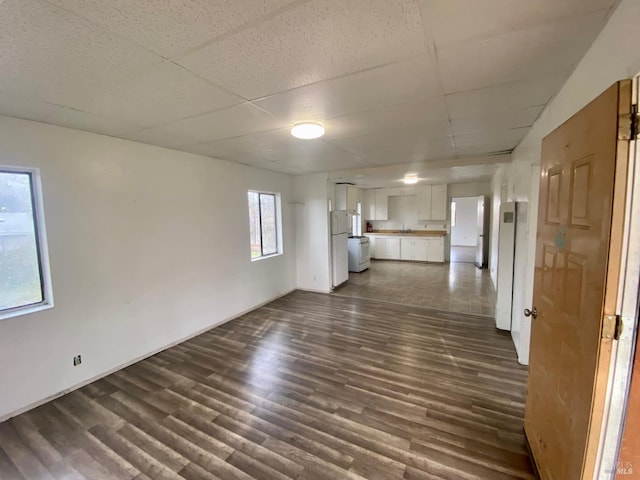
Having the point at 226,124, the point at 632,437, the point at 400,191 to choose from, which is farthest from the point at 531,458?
the point at 400,191

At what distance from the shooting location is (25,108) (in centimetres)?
199

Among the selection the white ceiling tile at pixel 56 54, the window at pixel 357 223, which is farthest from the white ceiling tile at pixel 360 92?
the window at pixel 357 223

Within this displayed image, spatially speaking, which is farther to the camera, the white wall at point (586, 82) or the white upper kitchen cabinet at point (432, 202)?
the white upper kitchen cabinet at point (432, 202)

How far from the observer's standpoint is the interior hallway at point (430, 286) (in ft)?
15.5

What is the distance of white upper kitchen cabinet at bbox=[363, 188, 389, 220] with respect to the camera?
8.90 m

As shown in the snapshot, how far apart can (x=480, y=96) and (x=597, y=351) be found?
1.74 m

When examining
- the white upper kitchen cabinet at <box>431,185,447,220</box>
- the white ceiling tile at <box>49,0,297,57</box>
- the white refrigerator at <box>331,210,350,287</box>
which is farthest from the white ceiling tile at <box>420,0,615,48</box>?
the white upper kitchen cabinet at <box>431,185,447,220</box>

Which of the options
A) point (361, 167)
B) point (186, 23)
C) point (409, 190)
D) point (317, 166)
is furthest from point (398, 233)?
point (186, 23)

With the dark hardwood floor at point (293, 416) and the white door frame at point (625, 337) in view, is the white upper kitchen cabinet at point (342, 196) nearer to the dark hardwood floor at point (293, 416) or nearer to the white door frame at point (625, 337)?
the dark hardwood floor at point (293, 416)

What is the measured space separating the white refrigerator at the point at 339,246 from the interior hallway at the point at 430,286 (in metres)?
0.27

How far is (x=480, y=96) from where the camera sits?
6.33 feet

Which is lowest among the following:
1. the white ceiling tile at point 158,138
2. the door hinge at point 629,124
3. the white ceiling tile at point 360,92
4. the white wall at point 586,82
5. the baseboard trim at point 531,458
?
the baseboard trim at point 531,458

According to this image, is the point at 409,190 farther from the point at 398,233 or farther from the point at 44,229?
the point at 44,229

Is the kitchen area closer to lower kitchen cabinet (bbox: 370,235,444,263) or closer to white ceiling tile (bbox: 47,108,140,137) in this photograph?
lower kitchen cabinet (bbox: 370,235,444,263)
